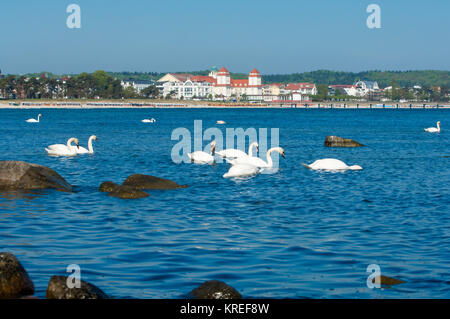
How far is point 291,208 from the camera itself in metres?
19.9

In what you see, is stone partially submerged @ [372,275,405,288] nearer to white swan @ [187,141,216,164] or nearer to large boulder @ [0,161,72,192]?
large boulder @ [0,161,72,192]

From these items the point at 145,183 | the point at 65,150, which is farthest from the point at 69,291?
the point at 65,150

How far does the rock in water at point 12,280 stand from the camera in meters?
10.6

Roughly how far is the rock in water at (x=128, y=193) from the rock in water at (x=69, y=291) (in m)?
10.7

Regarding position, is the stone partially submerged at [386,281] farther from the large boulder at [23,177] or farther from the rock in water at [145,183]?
the large boulder at [23,177]

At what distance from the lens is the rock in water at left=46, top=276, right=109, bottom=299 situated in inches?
389

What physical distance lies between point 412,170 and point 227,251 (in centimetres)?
2047

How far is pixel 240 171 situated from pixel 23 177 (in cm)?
976

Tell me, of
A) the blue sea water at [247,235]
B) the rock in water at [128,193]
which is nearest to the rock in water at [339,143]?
the blue sea water at [247,235]

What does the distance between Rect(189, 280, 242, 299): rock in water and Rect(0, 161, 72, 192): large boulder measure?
13.1m

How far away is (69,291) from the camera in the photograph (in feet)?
32.7

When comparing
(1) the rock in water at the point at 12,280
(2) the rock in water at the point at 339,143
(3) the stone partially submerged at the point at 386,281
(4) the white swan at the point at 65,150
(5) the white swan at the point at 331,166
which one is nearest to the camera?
(1) the rock in water at the point at 12,280

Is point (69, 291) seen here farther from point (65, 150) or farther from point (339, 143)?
point (339, 143)
